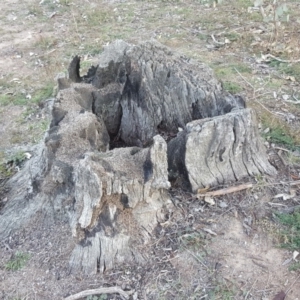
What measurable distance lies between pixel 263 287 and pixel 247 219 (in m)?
0.49

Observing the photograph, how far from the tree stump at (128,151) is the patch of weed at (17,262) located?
0.21 m

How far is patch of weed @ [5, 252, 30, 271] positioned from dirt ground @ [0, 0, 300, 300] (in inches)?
1.1

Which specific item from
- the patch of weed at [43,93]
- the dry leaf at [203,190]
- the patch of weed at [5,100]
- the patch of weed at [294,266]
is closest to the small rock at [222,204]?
the dry leaf at [203,190]

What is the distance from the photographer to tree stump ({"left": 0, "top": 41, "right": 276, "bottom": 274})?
2.68 m

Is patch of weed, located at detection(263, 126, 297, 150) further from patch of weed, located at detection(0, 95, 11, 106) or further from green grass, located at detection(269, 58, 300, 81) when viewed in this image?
patch of weed, located at detection(0, 95, 11, 106)

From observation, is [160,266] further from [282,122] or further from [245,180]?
[282,122]

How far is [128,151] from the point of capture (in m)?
2.76

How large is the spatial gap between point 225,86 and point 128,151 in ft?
8.96

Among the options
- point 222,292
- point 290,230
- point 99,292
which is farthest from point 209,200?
point 99,292

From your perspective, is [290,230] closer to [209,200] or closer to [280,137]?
[209,200]

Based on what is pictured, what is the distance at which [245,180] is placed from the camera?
3.23 meters

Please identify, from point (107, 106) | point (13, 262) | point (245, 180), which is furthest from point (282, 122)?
point (13, 262)

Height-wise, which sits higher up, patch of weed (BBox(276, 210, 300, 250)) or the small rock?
the small rock

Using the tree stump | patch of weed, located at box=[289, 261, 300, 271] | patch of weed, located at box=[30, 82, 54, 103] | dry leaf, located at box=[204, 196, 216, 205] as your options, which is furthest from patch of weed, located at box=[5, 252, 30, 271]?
patch of weed, located at box=[30, 82, 54, 103]
